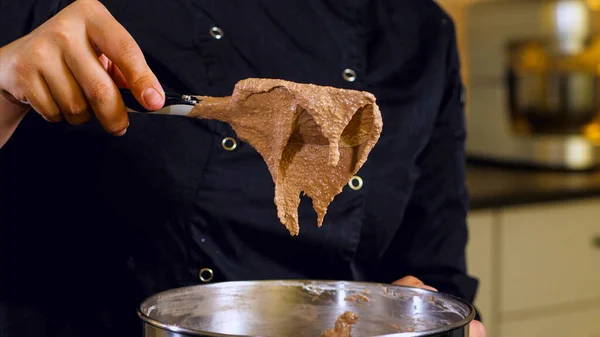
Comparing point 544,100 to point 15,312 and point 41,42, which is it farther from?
point 41,42

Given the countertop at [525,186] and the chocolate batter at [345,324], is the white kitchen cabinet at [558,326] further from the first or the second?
the chocolate batter at [345,324]

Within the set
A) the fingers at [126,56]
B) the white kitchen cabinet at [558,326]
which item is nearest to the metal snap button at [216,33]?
the fingers at [126,56]

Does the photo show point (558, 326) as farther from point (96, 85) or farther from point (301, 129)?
point (96, 85)

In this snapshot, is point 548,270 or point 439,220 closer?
point 439,220

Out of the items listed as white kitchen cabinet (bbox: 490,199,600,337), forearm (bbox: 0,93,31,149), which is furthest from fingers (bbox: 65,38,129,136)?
white kitchen cabinet (bbox: 490,199,600,337)

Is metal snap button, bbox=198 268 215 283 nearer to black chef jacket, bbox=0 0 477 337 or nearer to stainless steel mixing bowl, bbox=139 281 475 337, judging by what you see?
black chef jacket, bbox=0 0 477 337

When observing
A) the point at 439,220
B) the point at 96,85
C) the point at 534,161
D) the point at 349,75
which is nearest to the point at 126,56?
the point at 96,85
